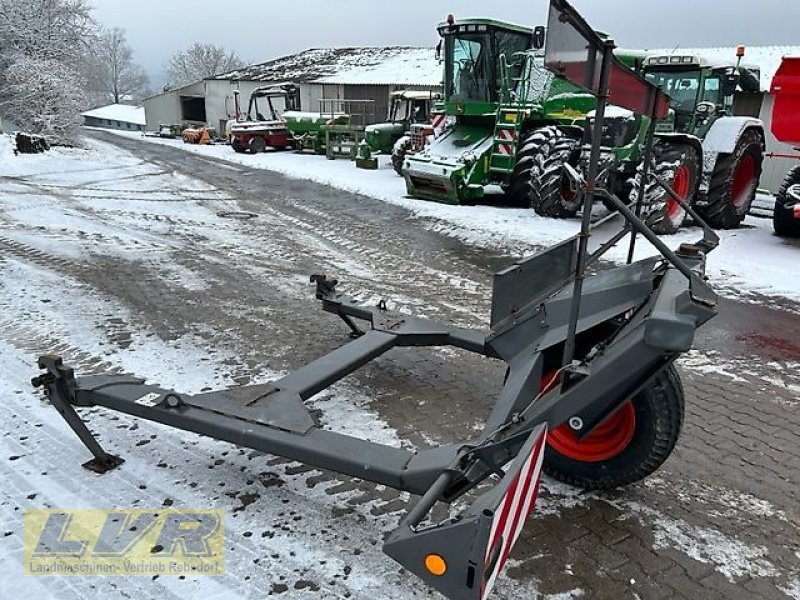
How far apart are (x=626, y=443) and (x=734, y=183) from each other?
30.4 ft

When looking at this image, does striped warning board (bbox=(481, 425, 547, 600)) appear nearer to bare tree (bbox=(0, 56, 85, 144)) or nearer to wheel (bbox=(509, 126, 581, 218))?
wheel (bbox=(509, 126, 581, 218))

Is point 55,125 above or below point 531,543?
above

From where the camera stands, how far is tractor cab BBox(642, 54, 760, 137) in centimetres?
1024

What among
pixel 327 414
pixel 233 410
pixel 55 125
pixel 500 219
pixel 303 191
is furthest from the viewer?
pixel 55 125

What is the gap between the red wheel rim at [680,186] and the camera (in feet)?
29.7

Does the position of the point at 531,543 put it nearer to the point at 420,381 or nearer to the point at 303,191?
the point at 420,381

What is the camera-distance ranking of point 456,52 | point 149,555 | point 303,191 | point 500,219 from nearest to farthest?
1. point 149,555
2. point 500,219
3. point 456,52
4. point 303,191

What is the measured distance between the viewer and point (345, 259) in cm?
767

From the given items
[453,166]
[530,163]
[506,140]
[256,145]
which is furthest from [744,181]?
[256,145]

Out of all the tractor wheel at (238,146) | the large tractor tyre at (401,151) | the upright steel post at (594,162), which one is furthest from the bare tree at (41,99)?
the upright steel post at (594,162)

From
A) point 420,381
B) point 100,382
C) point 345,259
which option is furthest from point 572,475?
point 345,259

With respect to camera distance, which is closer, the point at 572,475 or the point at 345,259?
the point at 572,475

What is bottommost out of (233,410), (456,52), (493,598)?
(493,598)

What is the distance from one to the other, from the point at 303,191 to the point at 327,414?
1044 centimetres
